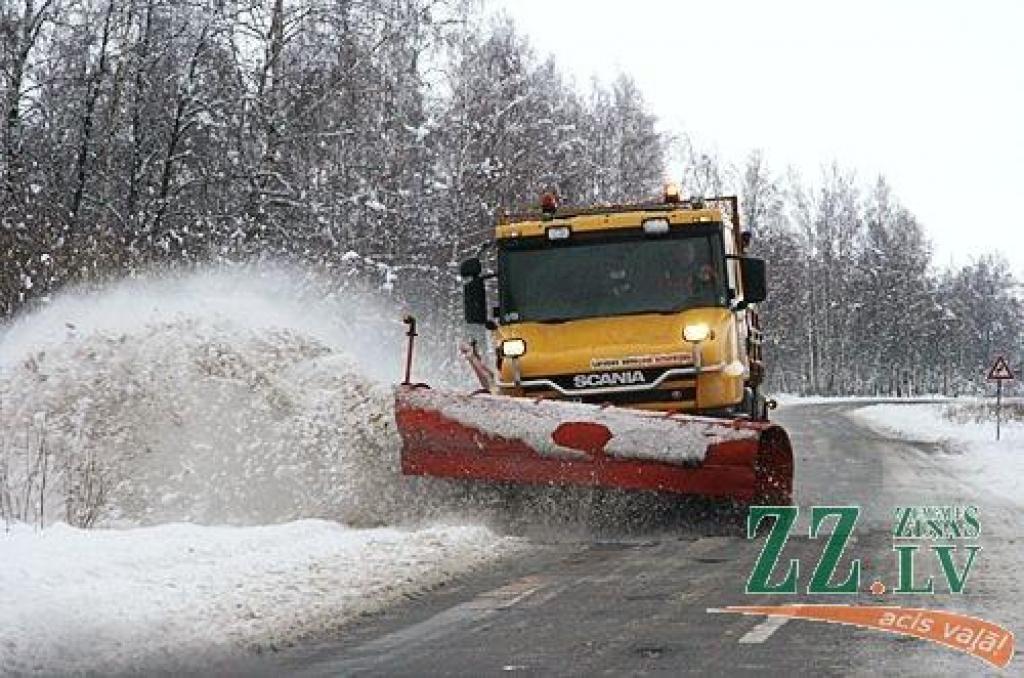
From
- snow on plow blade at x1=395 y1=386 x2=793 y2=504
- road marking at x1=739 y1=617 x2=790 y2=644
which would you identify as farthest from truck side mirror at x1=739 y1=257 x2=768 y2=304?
road marking at x1=739 y1=617 x2=790 y2=644

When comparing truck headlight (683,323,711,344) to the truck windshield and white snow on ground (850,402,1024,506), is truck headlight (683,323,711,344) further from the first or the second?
white snow on ground (850,402,1024,506)

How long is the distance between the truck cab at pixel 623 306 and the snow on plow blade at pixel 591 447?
63 centimetres

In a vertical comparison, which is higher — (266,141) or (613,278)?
(266,141)

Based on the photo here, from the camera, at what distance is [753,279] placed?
11.6 meters

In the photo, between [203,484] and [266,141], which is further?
[266,141]

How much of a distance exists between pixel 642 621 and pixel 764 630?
64 centimetres

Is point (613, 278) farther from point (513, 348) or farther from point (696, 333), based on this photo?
point (513, 348)

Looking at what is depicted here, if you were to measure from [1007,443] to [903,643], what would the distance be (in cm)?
1872

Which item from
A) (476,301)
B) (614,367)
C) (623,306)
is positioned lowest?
(614,367)

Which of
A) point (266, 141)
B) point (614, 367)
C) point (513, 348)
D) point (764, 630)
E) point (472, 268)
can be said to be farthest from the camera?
point (266, 141)

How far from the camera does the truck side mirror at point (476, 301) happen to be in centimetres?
1196

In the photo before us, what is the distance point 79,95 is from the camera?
87.9ft

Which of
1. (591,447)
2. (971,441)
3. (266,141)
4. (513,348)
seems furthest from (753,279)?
(266,141)

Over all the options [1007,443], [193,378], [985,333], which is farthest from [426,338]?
[985,333]
